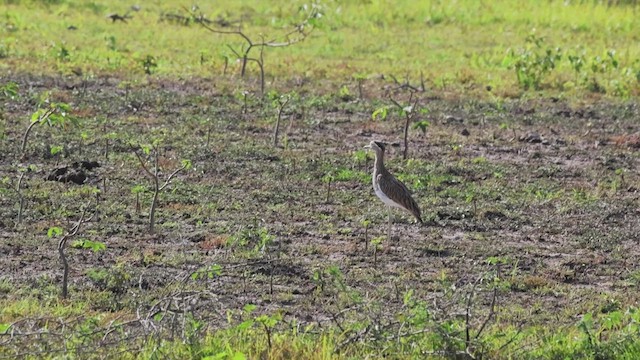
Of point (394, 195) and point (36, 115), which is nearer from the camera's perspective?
point (394, 195)

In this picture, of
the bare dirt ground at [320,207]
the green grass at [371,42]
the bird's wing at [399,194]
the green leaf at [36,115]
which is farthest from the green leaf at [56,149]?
the green grass at [371,42]

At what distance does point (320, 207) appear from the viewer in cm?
1323

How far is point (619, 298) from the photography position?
10.5 meters

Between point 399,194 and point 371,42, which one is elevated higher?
point 399,194

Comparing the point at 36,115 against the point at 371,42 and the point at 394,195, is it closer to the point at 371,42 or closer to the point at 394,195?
the point at 394,195

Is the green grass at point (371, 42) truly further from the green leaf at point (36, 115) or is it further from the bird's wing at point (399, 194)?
the bird's wing at point (399, 194)

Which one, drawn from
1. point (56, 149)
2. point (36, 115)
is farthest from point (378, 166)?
point (56, 149)

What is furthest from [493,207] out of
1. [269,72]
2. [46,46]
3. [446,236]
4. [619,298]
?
[46,46]

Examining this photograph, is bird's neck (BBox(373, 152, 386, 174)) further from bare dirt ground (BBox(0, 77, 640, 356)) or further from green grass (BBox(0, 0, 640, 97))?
green grass (BBox(0, 0, 640, 97))

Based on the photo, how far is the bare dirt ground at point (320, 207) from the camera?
10297mm

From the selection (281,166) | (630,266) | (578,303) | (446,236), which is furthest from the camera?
(281,166)

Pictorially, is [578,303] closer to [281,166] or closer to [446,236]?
[446,236]

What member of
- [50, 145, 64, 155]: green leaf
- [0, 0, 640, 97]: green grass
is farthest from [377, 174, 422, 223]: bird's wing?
[0, 0, 640, 97]: green grass

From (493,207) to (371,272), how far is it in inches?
108
